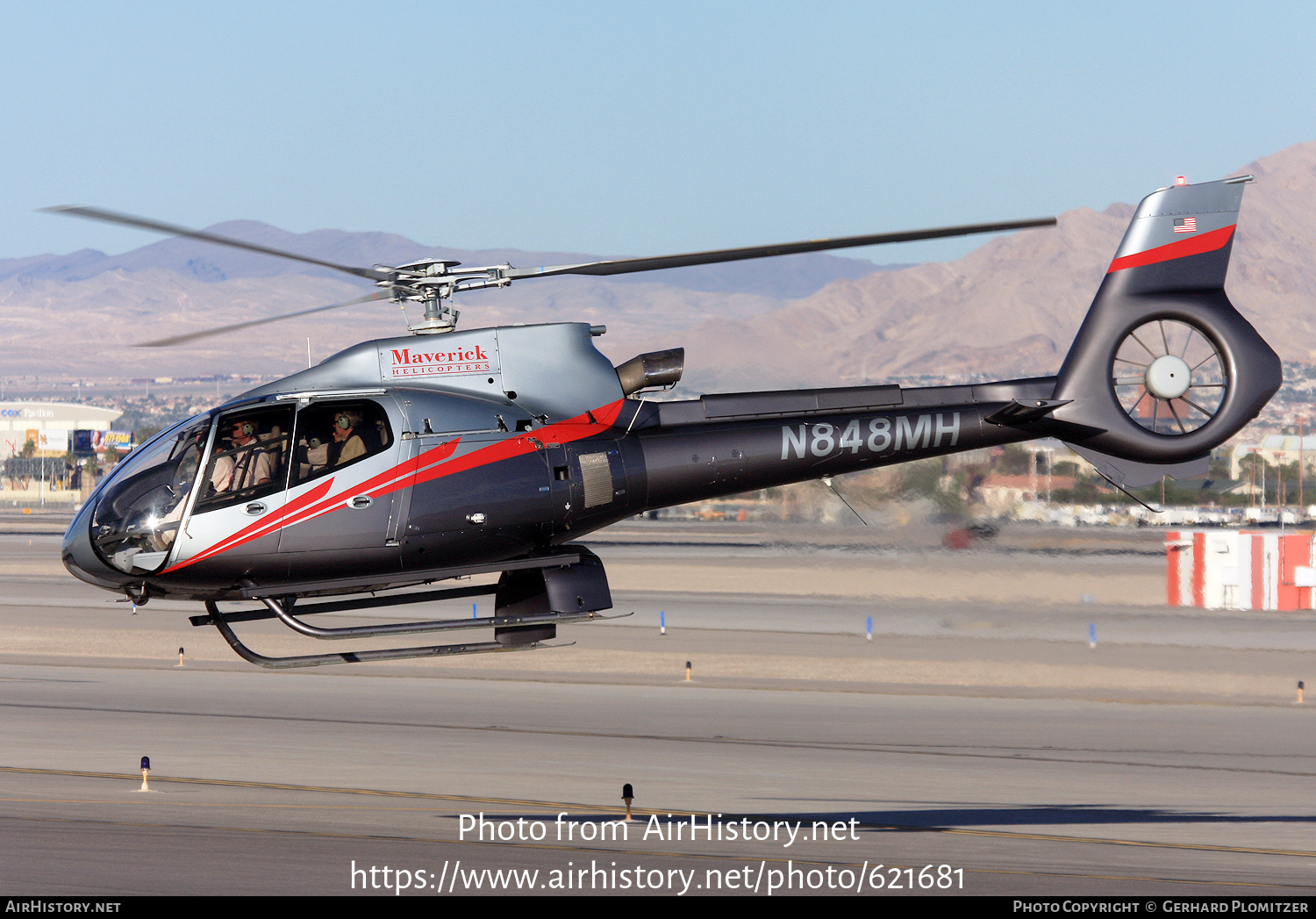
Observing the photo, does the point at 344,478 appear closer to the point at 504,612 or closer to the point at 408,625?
the point at 408,625

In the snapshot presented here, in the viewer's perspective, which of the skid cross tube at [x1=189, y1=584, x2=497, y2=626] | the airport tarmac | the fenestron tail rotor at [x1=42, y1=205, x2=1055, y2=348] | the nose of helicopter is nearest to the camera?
the fenestron tail rotor at [x1=42, y1=205, x2=1055, y2=348]

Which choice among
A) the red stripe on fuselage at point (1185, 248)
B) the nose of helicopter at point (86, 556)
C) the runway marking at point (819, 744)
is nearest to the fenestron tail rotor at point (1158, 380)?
the red stripe on fuselage at point (1185, 248)

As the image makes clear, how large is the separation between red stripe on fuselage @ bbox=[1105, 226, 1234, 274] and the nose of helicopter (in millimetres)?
11551

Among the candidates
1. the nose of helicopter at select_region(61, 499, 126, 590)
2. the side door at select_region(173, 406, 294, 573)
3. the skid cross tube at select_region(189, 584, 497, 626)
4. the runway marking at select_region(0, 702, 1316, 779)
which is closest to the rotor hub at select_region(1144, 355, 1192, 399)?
the skid cross tube at select_region(189, 584, 497, 626)

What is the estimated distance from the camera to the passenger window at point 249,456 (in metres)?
12.7

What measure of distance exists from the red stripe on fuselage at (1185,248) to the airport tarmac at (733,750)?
7.07 m

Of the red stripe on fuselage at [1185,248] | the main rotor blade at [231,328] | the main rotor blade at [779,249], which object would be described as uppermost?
the red stripe on fuselage at [1185,248]

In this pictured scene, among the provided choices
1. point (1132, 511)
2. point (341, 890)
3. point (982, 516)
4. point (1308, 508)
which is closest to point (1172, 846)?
point (341, 890)

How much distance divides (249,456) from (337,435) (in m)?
0.84

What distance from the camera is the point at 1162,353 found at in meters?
16.1

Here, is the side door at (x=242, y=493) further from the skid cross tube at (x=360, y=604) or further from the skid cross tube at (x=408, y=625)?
the skid cross tube at (x=360, y=604)

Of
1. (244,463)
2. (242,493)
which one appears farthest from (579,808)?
(244,463)

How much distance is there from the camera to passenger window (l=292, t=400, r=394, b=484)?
1289cm

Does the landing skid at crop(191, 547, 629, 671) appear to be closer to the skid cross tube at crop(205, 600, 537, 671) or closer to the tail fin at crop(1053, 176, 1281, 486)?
the skid cross tube at crop(205, 600, 537, 671)
